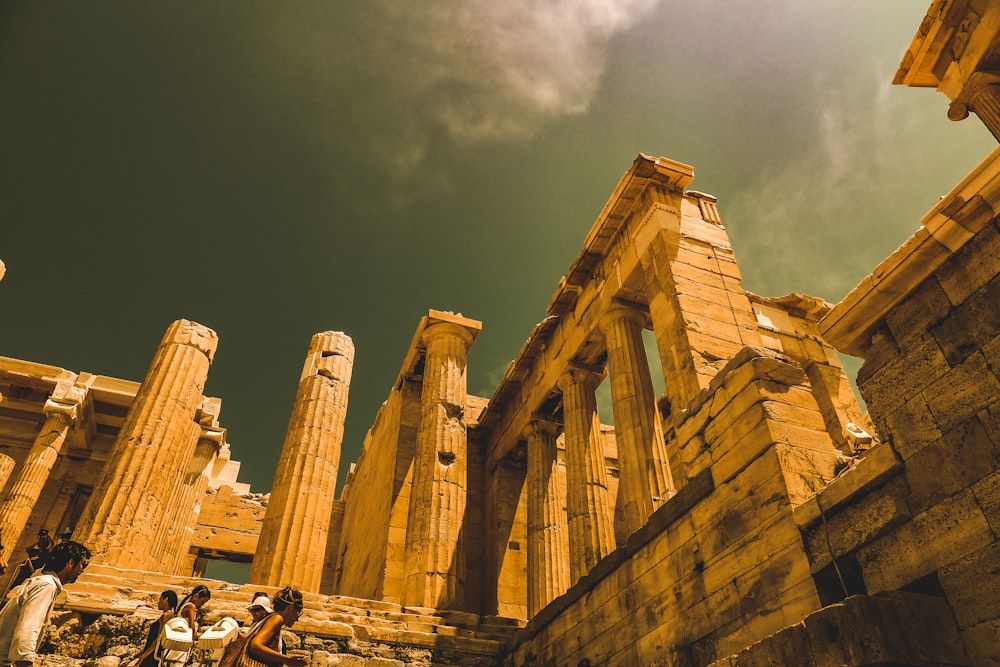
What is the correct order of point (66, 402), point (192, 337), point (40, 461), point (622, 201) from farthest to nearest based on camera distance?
point (66, 402) → point (40, 461) → point (192, 337) → point (622, 201)

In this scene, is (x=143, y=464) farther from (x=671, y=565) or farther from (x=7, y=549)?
(x=671, y=565)

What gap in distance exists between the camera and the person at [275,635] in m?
5.02

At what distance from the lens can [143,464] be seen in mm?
11656

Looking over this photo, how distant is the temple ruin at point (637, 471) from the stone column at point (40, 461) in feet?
0.28

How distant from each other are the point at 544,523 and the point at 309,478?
5.46 m

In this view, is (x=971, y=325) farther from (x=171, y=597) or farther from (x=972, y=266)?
(x=171, y=597)

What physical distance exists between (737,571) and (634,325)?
26.2ft

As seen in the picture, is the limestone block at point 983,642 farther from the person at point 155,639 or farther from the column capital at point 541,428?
the column capital at point 541,428

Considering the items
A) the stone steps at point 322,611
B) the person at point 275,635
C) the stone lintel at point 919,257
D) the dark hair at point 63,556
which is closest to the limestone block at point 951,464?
the stone lintel at point 919,257

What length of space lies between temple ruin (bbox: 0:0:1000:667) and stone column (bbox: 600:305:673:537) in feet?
0.18

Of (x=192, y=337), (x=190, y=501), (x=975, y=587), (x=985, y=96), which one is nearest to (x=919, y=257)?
(x=975, y=587)

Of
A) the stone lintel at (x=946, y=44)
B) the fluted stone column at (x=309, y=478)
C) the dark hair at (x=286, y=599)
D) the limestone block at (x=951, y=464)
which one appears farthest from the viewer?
the fluted stone column at (x=309, y=478)

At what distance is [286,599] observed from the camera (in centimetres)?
552

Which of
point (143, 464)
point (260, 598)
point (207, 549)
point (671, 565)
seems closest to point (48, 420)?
point (207, 549)
